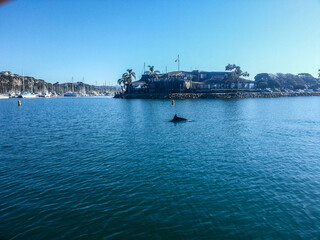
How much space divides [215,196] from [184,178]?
283 cm

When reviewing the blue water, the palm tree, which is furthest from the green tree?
the blue water

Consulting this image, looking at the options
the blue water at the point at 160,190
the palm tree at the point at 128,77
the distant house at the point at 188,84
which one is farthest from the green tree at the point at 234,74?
the blue water at the point at 160,190

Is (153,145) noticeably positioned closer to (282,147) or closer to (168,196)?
(168,196)

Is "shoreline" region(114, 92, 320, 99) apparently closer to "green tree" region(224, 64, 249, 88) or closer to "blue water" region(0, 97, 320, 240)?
"green tree" region(224, 64, 249, 88)

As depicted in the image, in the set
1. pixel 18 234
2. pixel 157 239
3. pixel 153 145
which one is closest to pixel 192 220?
pixel 157 239

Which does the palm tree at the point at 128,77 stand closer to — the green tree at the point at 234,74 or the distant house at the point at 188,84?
the distant house at the point at 188,84

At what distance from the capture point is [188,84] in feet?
425

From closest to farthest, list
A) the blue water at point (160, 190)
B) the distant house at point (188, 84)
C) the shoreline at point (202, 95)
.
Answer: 1. the blue water at point (160, 190)
2. the shoreline at point (202, 95)
3. the distant house at point (188, 84)

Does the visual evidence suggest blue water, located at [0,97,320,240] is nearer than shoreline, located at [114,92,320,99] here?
Yes

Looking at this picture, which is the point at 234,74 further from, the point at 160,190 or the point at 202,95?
the point at 160,190

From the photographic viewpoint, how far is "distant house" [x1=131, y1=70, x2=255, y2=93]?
128 m

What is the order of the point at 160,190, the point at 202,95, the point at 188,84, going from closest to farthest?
1. the point at 160,190
2. the point at 202,95
3. the point at 188,84

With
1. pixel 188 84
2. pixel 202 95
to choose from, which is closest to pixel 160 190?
pixel 202 95

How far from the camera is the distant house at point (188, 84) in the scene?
419 ft
